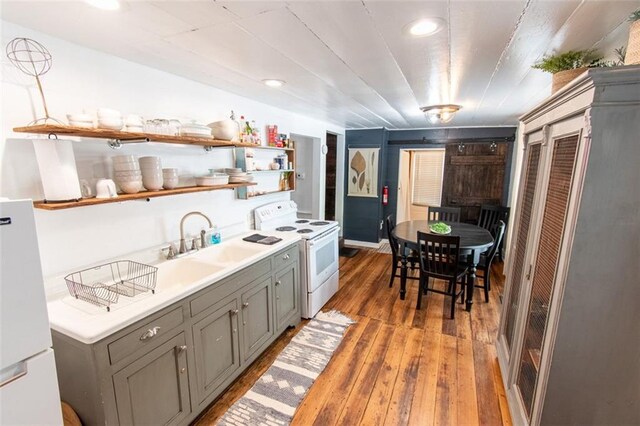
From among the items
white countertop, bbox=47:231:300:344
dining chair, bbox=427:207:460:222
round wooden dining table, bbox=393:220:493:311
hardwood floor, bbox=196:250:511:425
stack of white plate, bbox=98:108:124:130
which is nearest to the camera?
white countertop, bbox=47:231:300:344

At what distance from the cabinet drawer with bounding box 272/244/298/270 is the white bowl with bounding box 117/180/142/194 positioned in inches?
45.5

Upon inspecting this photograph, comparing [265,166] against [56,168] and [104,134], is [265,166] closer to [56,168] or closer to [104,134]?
[104,134]

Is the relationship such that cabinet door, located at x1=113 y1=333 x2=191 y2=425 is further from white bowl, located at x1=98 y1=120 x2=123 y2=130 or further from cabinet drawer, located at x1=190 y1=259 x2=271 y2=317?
white bowl, located at x1=98 y1=120 x2=123 y2=130

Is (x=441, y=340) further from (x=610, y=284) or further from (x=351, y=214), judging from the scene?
(x=351, y=214)

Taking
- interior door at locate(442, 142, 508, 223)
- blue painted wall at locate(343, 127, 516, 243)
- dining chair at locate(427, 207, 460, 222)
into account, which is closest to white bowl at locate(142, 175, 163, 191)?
dining chair at locate(427, 207, 460, 222)

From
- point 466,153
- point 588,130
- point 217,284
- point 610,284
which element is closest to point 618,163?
point 588,130

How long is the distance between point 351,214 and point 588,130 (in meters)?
4.75

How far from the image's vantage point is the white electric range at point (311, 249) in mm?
2984

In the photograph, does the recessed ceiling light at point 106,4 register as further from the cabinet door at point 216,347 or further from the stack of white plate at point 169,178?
the cabinet door at point 216,347

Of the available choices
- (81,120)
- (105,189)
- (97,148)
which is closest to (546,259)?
(105,189)

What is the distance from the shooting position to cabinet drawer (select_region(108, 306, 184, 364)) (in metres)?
1.38

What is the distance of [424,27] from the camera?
1.40 meters

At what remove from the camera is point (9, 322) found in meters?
1.03

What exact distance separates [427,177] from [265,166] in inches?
146
